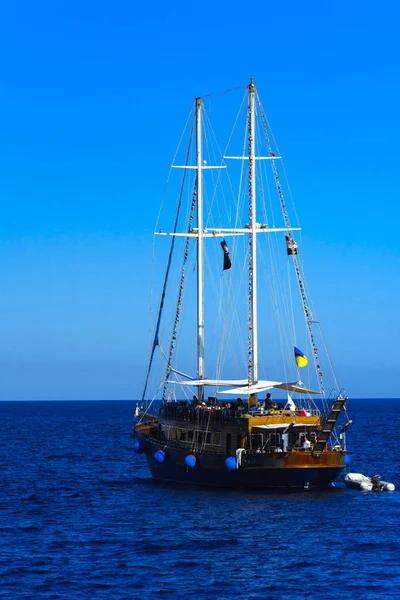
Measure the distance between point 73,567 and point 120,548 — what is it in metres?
4.33

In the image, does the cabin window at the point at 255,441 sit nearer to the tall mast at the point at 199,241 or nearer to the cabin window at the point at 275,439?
the cabin window at the point at 275,439

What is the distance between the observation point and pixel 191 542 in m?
49.4

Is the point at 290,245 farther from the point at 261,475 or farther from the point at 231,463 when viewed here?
the point at 261,475

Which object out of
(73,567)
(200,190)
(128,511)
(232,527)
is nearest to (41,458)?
(200,190)

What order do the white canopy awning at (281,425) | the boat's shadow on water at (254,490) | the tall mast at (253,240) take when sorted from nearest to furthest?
the boat's shadow on water at (254,490) → the white canopy awning at (281,425) → the tall mast at (253,240)

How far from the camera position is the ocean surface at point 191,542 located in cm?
4066

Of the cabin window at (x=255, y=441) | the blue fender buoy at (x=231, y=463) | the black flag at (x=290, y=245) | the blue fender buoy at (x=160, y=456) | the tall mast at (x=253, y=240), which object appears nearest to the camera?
the blue fender buoy at (x=231, y=463)

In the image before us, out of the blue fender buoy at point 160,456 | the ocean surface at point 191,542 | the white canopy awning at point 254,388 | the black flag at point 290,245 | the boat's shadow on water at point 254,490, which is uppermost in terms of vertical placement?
the black flag at point 290,245

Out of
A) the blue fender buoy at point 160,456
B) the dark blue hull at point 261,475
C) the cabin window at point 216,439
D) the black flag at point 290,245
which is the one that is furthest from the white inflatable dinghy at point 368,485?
the black flag at point 290,245

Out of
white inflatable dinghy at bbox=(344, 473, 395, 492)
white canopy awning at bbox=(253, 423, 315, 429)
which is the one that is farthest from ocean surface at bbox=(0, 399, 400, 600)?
white canopy awning at bbox=(253, 423, 315, 429)

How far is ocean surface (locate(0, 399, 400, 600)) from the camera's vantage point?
40656mm

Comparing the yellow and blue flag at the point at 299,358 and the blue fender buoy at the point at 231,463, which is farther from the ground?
the yellow and blue flag at the point at 299,358

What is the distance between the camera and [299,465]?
204 feet

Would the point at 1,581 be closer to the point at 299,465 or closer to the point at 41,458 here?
the point at 299,465
